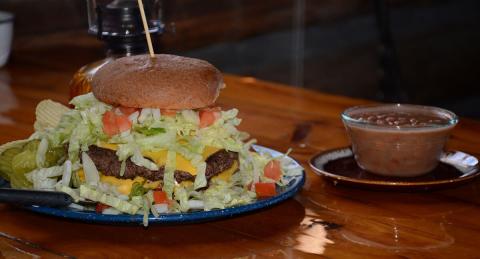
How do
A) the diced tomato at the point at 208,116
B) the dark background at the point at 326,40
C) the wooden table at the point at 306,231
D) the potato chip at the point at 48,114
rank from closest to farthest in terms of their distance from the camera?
the wooden table at the point at 306,231 < the diced tomato at the point at 208,116 < the potato chip at the point at 48,114 < the dark background at the point at 326,40

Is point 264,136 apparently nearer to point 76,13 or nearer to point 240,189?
point 240,189

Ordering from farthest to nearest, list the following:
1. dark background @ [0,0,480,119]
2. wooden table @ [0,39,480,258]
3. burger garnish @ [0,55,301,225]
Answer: dark background @ [0,0,480,119], burger garnish @ [0,55,301,225], wooden table @ [0,39,480,258]

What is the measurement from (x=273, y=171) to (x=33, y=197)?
449 millimetres

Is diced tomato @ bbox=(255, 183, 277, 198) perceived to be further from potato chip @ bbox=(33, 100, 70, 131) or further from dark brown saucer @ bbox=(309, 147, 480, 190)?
potato chip @ bbox=(33, 100, 70, 131)

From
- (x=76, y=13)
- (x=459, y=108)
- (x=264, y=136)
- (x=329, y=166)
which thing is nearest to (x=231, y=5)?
(x=76, y=13)

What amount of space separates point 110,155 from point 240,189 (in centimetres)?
24

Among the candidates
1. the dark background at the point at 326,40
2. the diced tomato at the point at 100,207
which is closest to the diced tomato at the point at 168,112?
the diced tomato at the point at 100,207

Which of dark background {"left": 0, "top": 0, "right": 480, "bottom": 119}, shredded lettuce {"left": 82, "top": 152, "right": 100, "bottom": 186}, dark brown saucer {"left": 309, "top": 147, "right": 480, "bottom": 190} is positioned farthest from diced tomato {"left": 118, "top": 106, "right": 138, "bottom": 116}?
dark background {"left": 0, "top": 0, "right": 480, "bottom": 119}

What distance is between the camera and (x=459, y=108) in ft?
20.7

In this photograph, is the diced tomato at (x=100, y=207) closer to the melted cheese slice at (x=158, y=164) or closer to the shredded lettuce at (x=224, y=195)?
the melted cheese slice at (x=158, y=164)

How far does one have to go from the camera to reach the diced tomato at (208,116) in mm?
1726

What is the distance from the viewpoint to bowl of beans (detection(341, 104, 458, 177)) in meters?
1.81

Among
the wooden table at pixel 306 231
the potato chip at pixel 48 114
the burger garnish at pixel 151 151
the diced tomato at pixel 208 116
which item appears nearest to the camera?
the wooden table at pixel 306 231

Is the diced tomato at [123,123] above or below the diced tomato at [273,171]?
above
